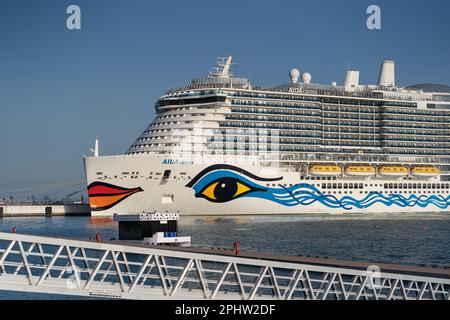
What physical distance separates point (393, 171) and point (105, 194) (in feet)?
137

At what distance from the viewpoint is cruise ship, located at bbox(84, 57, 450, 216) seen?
94188 millimetres

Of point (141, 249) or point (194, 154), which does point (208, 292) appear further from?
point (194, 154)

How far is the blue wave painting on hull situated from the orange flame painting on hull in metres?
7.76

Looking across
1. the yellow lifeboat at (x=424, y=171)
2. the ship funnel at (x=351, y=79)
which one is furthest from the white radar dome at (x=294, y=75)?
the yellow lifeboat at (x=424, y=171)

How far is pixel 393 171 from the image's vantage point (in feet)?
366

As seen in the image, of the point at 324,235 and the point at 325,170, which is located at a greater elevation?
the point at 325,170

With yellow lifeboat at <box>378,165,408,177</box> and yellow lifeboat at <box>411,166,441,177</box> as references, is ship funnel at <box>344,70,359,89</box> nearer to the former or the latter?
yellow lifeboat at <box>378,165,408,177</box>

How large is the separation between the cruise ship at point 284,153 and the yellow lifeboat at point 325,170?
0.19m

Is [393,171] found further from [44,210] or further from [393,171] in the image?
[44,210]

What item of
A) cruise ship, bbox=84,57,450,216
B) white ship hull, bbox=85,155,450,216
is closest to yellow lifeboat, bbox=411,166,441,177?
cruise ship, bbox=84,57,450,216

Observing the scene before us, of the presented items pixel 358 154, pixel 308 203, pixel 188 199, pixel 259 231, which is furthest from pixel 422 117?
pixel 259 231

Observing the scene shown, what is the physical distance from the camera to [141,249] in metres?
28.1

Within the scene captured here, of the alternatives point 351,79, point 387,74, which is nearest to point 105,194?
point 351,79
